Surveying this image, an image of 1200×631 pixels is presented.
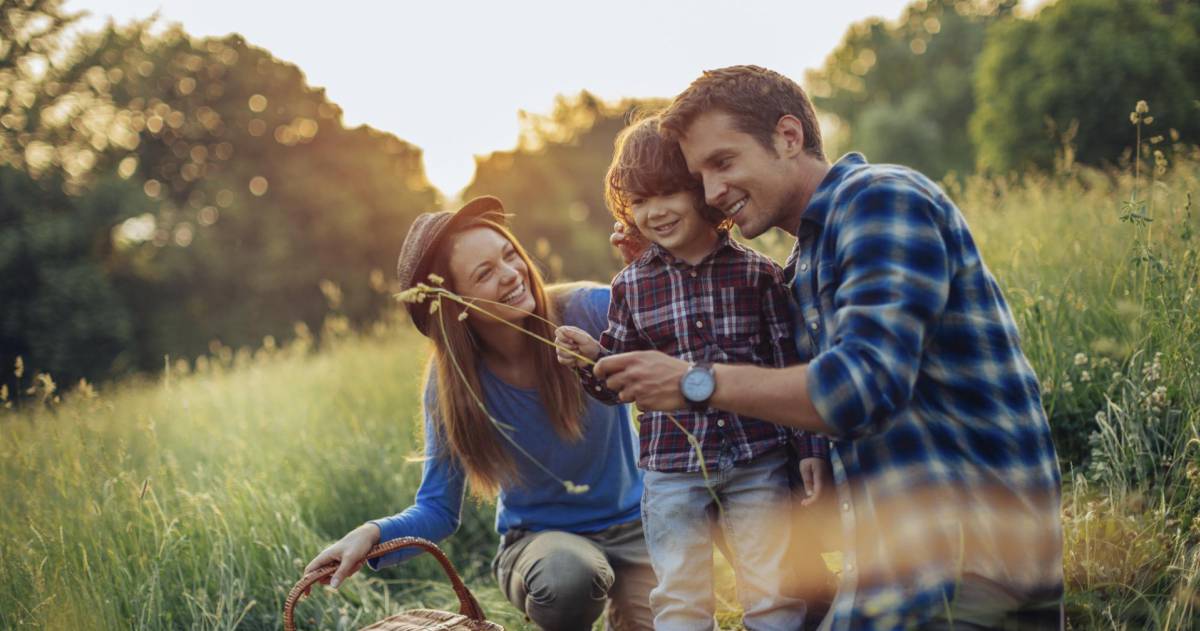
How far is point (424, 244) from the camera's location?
303cm

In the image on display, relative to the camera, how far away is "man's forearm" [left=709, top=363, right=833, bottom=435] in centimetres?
170

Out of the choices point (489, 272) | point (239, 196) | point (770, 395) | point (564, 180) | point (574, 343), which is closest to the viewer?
point (770, 395)

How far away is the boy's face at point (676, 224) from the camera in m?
2.44

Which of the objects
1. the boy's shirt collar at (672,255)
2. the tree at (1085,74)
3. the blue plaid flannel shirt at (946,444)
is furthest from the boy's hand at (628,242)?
the tree at (1085,74)

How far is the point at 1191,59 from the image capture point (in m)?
17.1

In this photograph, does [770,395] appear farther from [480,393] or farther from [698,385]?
[480,393]

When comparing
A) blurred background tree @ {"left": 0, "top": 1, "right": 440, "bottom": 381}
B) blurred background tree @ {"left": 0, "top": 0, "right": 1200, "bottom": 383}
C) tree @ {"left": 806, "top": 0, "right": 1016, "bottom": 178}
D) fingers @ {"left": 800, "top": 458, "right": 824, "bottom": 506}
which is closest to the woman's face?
fingers @ {"left": 800, "top": 458, "right": 824, "bottom": 506}

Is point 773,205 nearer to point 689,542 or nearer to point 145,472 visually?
point 689,542

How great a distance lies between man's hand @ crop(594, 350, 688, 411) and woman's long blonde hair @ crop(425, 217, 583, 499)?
1268 mm

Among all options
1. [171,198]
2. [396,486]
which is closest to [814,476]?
[396,486]

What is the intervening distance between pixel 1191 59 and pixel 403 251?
766 inches

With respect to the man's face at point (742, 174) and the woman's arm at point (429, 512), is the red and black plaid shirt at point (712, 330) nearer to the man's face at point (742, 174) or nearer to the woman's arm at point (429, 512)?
the man's face at point (742, 174)

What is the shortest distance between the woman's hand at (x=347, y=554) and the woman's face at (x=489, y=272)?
88 centimetres

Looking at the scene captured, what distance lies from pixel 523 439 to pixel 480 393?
9.8 inches
